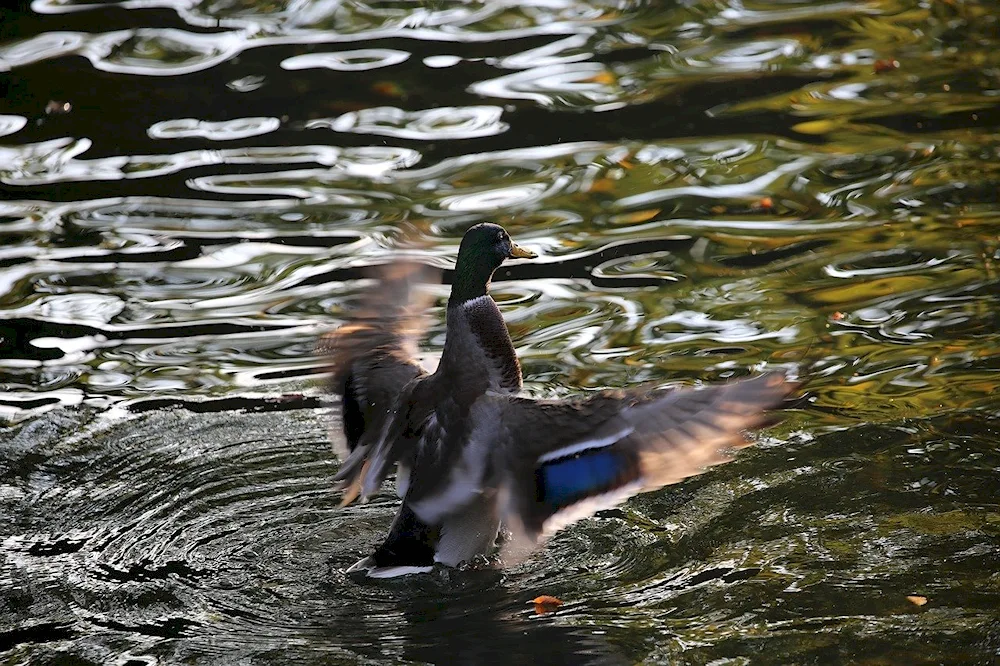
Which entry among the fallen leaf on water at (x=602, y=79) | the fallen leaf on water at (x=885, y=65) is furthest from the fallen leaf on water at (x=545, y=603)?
the fallen leaf on water at (x=885, y=65)

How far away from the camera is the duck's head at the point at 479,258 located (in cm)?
519

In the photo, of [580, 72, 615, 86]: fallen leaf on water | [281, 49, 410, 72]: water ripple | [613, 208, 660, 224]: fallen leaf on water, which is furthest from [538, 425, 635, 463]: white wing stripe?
[281, 49, 410, 72]: water ripple

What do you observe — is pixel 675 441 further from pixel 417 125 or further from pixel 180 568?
pixel 417 125

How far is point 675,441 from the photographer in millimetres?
4312

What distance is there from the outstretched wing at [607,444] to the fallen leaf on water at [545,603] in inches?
7.1

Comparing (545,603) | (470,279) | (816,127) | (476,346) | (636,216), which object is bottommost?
(545,603)

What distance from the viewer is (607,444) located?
14.5ft

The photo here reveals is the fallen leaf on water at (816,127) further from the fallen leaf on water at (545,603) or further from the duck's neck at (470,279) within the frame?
the fallen leaf on water at (545,603)

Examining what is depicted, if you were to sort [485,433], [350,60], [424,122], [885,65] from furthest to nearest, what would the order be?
1. [350,60]
2. [885,65]
3. [424,122]
4. [485,433]

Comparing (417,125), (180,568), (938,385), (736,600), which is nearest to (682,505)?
(736,600)

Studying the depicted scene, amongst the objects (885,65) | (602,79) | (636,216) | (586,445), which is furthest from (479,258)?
(885,65)

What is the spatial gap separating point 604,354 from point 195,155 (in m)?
3.77

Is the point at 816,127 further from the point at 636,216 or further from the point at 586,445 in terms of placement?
the point at 586,445

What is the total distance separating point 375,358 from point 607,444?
146cm
